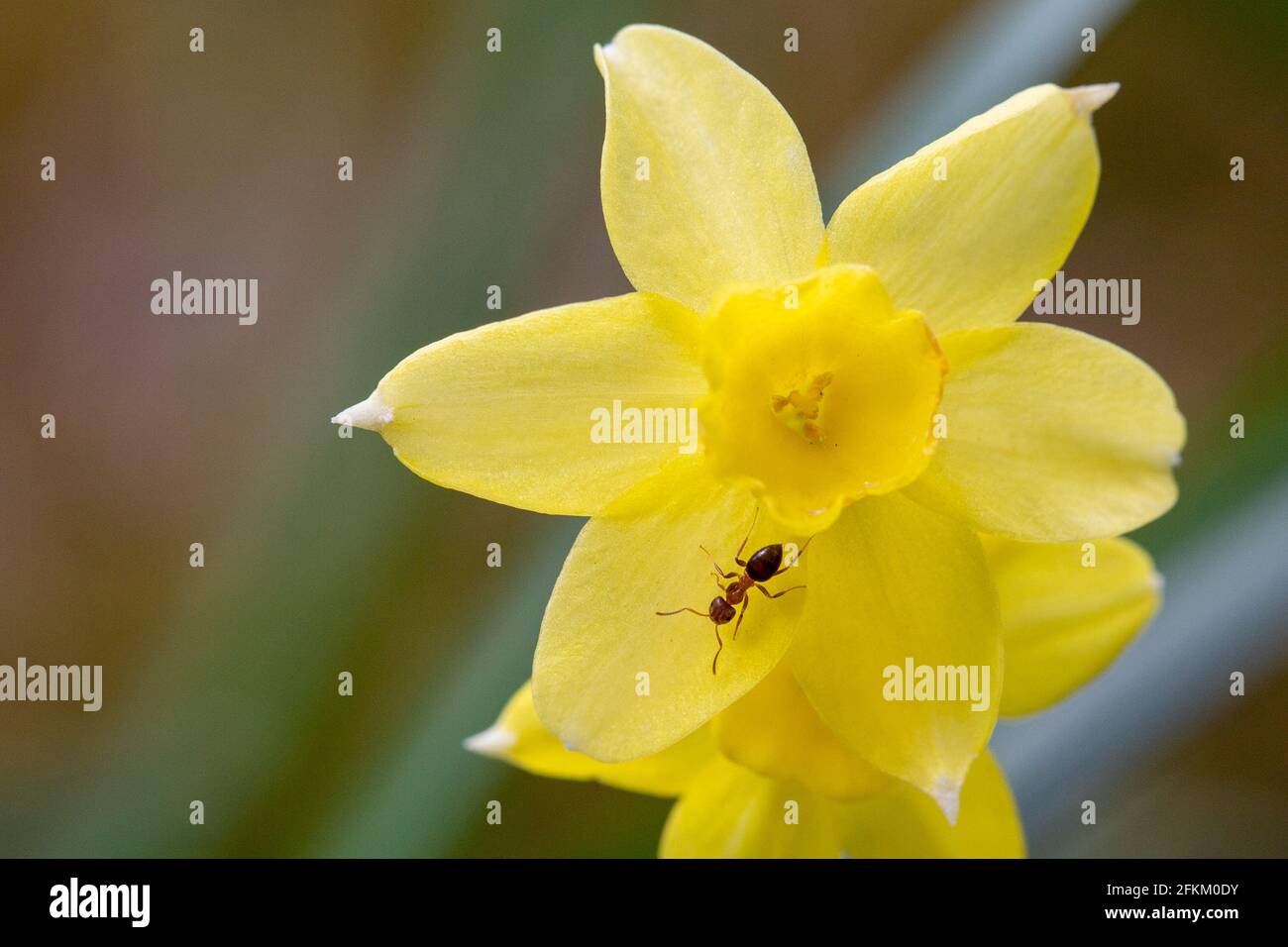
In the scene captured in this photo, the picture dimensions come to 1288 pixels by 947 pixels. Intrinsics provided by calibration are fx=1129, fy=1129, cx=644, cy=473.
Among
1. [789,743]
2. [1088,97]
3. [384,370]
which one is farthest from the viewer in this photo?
[384,370]

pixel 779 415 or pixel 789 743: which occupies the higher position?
pixel 779 415

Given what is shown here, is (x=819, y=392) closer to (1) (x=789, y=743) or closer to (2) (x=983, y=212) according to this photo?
(2) (x=983, y=212)

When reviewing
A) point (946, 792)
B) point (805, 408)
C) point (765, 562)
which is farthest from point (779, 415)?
point (946, 792)

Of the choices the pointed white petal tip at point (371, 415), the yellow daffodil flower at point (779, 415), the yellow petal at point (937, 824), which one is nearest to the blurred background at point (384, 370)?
the yellow petal at point (937, 824)

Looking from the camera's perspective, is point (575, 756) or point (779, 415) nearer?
point (779, 415)
